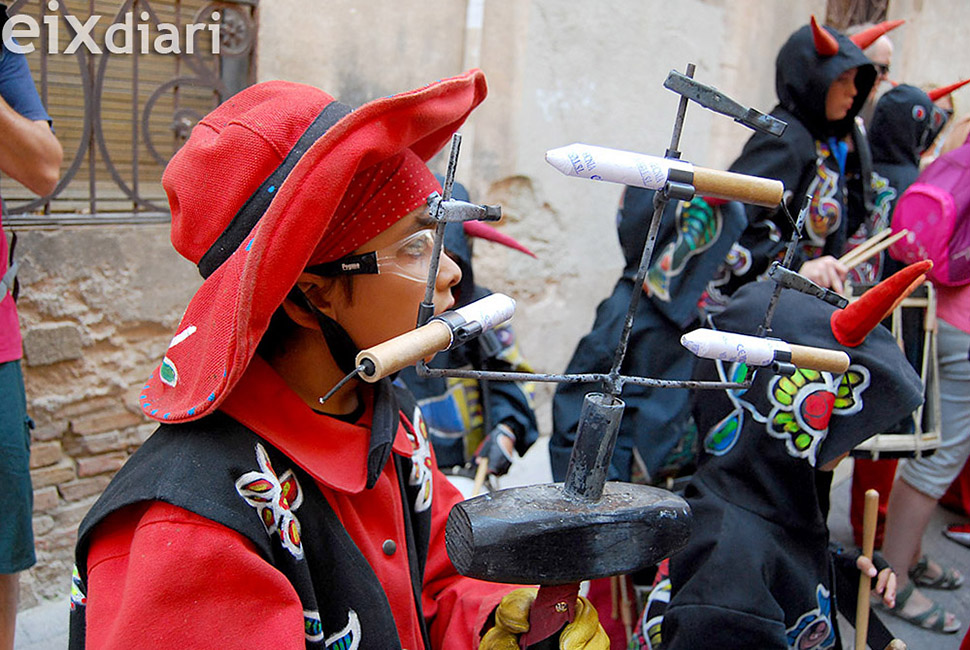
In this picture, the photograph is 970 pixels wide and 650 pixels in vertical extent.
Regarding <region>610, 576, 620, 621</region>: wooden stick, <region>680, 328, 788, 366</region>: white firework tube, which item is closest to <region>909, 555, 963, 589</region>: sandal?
<region>610, 576, 620, 621</region>: wooden stick

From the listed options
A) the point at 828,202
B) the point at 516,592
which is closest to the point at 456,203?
the point at 516,592

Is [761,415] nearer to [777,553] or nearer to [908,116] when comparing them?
[777,553]

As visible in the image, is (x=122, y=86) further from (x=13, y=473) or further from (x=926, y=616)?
(x=926, y=616)

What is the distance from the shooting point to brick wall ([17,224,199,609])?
2.96m

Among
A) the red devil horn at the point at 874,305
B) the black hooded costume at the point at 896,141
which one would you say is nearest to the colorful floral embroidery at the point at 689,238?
the red devil horn at the point at 874,305

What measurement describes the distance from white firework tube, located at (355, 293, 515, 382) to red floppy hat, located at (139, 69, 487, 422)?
0.24m

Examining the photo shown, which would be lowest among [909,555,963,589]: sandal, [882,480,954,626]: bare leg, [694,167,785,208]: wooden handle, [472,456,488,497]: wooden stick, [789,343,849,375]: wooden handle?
[909,555,963,589]: sandal

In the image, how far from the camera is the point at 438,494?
1.79 m

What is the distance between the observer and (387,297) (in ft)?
4.58

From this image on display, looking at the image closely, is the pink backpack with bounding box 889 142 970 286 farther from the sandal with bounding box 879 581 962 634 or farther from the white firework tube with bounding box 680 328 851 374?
the white firework tube with bounding box 680 328 851 374

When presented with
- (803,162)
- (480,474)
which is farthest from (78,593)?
(803,162)

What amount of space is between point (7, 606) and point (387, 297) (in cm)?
171

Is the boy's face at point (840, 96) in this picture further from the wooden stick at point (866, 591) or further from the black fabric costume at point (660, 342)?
the wooden stick at point (866, 591)

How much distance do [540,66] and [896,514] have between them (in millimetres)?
2706
